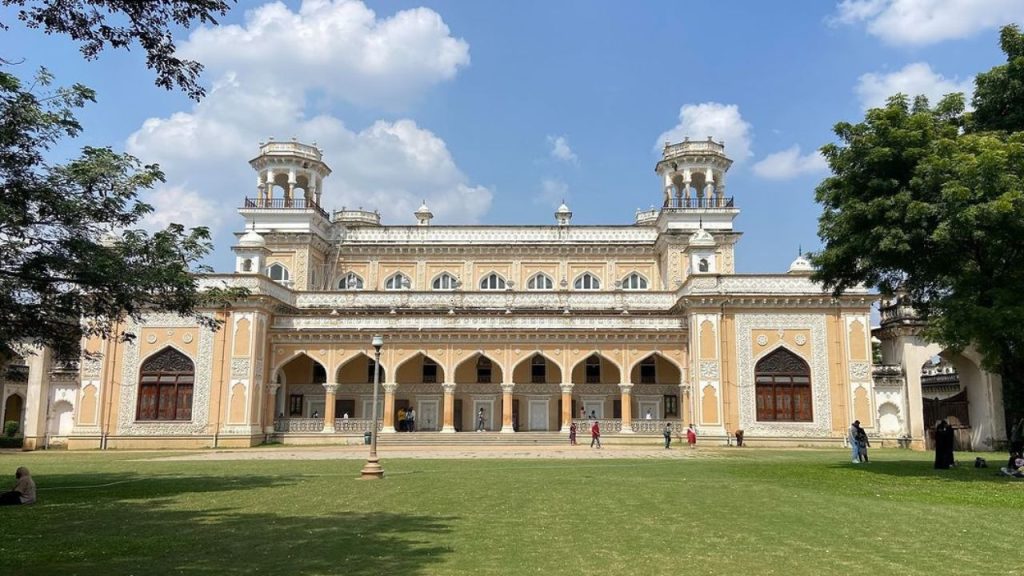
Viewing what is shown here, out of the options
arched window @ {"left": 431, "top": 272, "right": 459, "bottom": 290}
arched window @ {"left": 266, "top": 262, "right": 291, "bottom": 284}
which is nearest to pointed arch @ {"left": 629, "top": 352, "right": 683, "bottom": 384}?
arched window @ {"left": 431, "top": 272, "right": 459, "bottom": 290}

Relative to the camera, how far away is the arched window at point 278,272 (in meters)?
43.2

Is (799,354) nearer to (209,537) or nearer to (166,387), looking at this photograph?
(166,387)

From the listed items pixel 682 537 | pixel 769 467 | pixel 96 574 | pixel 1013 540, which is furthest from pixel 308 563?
pixel 769 467

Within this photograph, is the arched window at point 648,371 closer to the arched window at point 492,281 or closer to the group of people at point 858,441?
the arched window at point 492,281

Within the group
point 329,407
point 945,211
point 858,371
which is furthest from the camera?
point 329,407

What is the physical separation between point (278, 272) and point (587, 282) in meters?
17.8

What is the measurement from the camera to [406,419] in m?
37.9

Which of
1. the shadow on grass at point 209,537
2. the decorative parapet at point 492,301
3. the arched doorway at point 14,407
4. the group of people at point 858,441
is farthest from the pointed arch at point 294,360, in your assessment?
the group of people at point 858,441

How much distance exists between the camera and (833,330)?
35.1 metres

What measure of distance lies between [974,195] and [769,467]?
8.66 m

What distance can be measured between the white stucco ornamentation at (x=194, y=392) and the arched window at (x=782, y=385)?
2527 cm

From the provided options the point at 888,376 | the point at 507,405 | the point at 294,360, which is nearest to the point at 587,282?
the point at 507,405

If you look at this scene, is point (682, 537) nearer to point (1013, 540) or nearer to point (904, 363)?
point (1013, 540)

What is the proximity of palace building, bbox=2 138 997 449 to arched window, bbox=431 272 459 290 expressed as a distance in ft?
16.2
